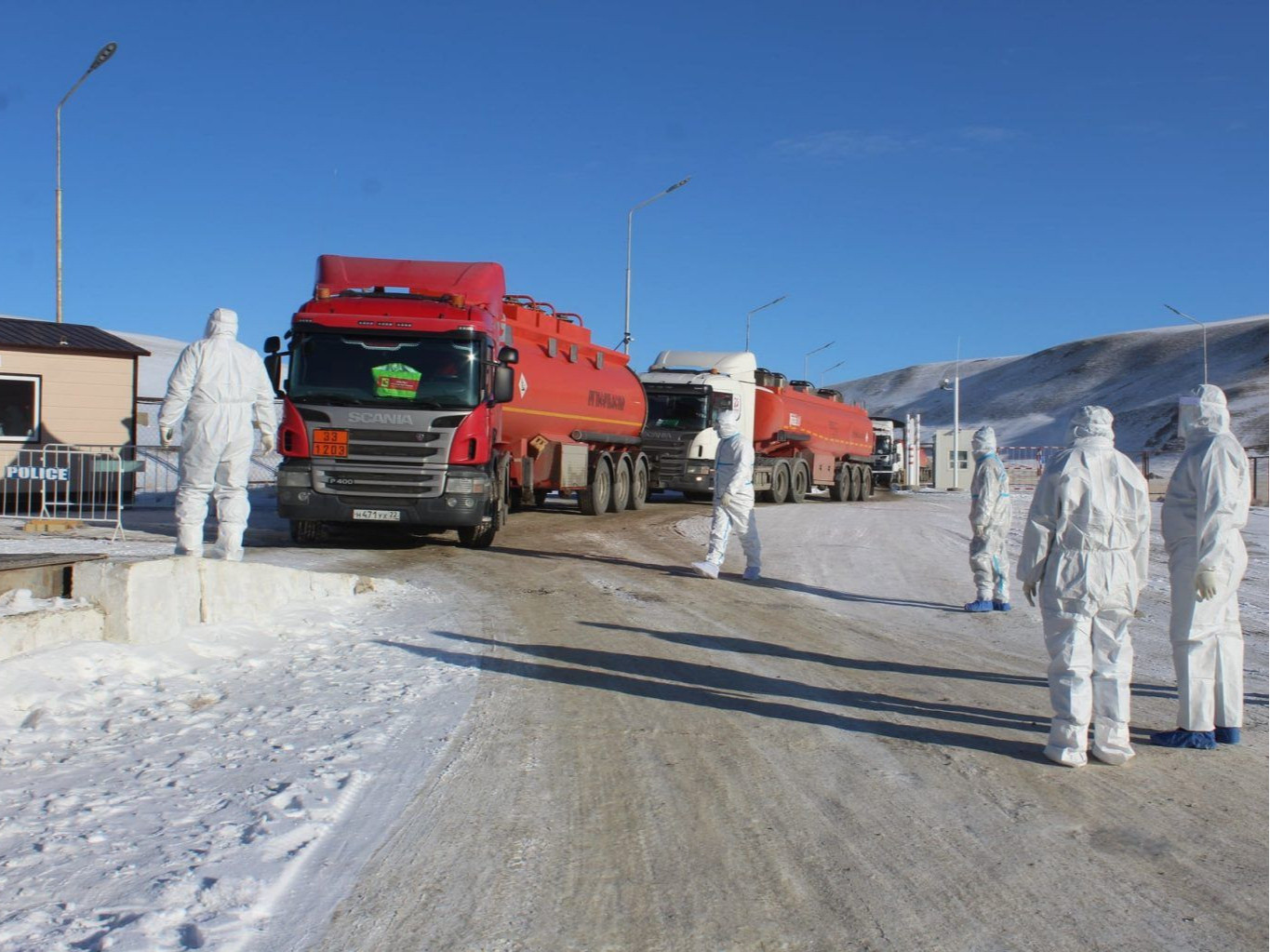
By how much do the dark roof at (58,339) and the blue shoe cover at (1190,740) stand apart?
17655 millimetres

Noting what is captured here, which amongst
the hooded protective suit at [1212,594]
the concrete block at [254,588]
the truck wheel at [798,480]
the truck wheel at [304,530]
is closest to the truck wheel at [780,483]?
the truck wheel at [798,480]

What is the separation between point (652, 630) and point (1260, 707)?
4.30 metres

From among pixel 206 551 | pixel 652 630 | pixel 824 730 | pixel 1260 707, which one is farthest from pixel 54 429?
pixel 1260 707

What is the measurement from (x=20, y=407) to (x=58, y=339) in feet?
4.47

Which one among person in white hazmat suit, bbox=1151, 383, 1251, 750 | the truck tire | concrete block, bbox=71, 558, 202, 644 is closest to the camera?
person in white hazmat suit, bbox=1151, 383, 1251, 750

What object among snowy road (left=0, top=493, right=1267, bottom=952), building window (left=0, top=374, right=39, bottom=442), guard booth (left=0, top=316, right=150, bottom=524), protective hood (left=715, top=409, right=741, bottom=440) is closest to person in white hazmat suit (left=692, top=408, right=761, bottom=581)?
protective hood (left=715, top=409, right=741, bottom=440)

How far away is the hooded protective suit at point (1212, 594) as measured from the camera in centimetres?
560

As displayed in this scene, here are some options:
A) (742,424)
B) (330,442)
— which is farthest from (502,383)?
(742,424)

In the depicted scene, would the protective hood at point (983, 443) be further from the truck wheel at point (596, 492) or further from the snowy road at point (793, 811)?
the truck wheel at point (596, 492)

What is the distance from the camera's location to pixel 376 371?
42.6 feet

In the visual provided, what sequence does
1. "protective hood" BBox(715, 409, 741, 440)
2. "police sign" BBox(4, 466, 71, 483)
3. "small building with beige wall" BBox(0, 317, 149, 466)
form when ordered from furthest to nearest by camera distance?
"small building with beige wall" BBox(0, 317, 149, 466) → "police sign" BBox(4, 466, 71, 483) → "protective hood" BBox(715, 409, 741, 440)

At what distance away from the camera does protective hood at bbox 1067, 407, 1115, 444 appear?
5391 millimetres

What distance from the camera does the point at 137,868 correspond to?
12.0 feet

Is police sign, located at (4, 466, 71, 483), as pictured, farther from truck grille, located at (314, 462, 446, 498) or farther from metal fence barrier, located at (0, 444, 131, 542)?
truck grille, located at (314, 462, 446, 498)
